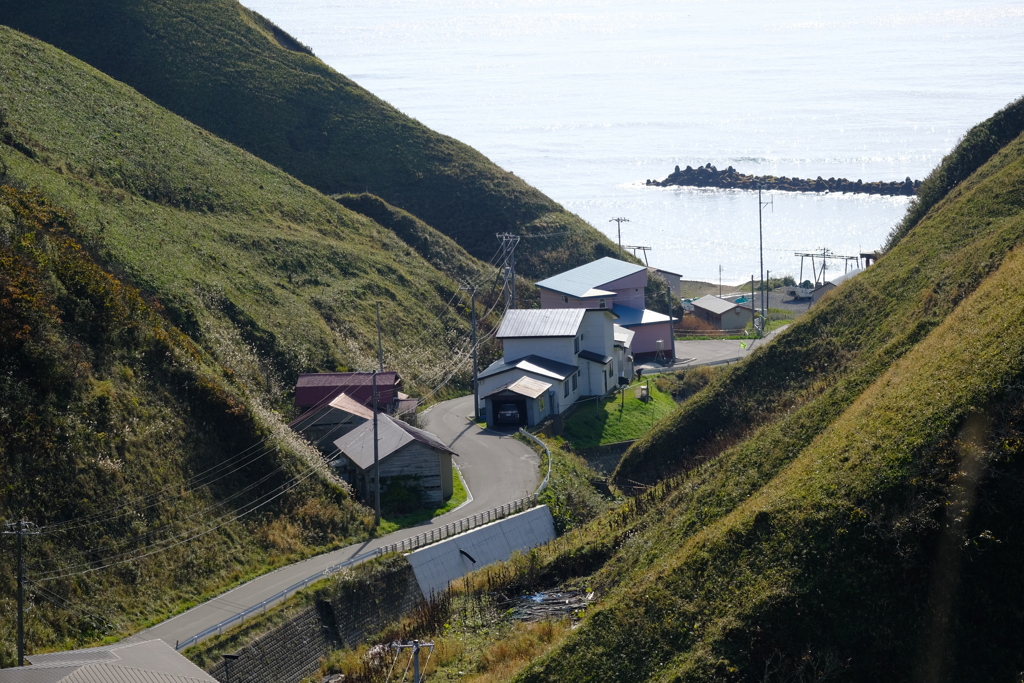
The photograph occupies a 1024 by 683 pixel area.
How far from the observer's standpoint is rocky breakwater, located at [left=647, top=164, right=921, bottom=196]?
371 ft

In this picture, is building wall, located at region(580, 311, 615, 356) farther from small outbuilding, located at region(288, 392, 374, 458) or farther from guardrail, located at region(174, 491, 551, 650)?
small outbuilding, located at region(288, 392, 374, 458)

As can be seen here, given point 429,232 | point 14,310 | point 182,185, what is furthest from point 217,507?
point 429,232

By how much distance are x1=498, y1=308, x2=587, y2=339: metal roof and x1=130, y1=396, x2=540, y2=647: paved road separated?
3.49 meters

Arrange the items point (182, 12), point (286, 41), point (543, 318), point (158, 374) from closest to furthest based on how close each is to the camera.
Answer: point (158, 374) → point (543, 318) → point (182, 12) → point (286, 41)

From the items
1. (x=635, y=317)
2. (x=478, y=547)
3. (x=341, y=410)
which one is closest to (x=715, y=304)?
(x=635, y=317)

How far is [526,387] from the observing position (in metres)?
38.2

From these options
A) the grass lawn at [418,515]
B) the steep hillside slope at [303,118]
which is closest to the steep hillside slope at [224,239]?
the steep hillside slope at [303,118]

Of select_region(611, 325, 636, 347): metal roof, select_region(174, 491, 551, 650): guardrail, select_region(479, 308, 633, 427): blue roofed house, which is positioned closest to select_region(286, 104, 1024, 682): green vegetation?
select_region(174, 491, 551, 650): guardrail

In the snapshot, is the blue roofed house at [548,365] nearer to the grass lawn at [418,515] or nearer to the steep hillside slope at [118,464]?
the grass lawn at [418,515]

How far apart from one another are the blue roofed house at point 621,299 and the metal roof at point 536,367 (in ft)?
31.3

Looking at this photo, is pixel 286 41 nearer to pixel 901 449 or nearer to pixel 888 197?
pixel 888 197

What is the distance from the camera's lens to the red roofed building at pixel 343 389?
34094 millimetres

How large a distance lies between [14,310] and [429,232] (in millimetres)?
36398

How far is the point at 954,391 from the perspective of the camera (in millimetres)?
18141
